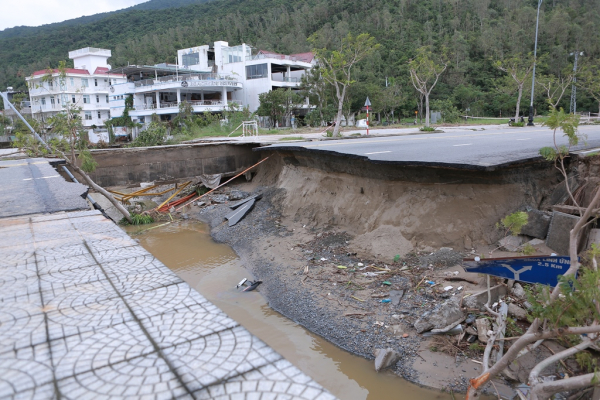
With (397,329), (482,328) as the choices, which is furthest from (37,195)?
(482,328)

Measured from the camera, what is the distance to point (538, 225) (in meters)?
8.23

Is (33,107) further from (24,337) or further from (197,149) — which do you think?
(24,337)

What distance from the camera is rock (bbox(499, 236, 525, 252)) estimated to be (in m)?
8.30

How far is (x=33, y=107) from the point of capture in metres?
60.5

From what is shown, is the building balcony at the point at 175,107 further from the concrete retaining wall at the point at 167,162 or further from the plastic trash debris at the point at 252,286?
the plastic trash debris at the point at 252,286

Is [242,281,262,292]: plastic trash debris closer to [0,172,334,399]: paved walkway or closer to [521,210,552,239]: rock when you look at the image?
[521,210,552,239]: rock

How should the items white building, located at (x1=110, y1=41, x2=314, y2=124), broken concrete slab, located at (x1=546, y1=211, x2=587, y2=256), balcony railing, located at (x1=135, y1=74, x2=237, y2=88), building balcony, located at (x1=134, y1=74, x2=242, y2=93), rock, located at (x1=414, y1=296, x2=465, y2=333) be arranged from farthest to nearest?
balcony railing, located at (x1=135, y1=74, x2=237, y2=88) → white building, located at (x1=110, y1=41, x2=314, y2=124) → building balcony, located at (x1=134, y1=74, x2=242, y2=93) → broken concrete slab, located at (x1=546, y1=211, x2=587, y2=256) → rock, located at (x1=414, y1=296, x2=465, y2=333)

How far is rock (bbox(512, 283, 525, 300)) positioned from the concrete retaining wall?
1394 centimetres

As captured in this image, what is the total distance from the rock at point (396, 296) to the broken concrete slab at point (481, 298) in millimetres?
1183

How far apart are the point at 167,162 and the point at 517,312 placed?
1616cm

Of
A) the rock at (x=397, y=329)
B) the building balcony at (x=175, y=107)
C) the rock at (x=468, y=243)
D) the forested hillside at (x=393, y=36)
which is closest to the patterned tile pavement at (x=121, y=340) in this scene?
the rock at (x=397, y=329)

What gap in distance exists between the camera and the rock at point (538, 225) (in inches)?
320

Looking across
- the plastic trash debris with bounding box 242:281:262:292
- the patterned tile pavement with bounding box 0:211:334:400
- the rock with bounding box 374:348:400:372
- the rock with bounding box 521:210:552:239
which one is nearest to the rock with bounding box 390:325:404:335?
the rock with bounding box 374:348:400:372

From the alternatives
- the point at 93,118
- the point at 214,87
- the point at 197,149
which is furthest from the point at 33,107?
the point at 197,149
